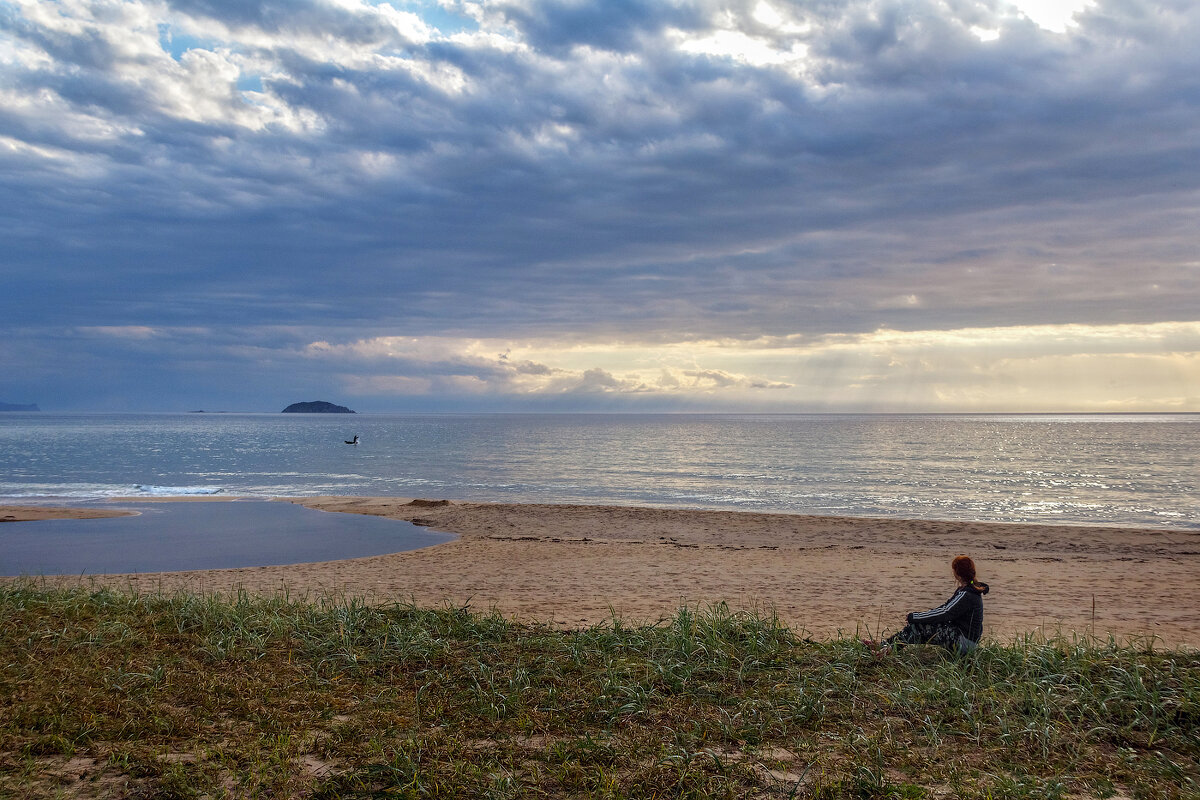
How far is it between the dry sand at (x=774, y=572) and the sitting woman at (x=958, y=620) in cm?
103

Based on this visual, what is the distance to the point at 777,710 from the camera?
20.6 ft

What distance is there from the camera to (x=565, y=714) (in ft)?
20.5

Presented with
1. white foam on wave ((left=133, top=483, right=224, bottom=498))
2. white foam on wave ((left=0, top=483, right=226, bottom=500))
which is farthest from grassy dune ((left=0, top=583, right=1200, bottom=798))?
white foam on wave ((left=0, top=483, right=226, bottom=500))

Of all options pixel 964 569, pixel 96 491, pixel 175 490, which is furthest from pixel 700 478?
pixel 964 569

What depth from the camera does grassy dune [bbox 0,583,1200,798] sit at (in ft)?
16.4

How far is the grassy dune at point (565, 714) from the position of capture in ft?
A: 16.4

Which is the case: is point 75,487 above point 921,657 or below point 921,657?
below

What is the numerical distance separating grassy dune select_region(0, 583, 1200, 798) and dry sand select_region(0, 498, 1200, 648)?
2091mm

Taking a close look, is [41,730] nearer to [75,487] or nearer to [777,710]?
[777,710]

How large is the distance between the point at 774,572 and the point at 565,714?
41.9ft

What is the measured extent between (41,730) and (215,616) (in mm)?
3360

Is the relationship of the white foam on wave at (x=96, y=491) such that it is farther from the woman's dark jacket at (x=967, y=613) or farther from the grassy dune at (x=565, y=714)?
the woman's dark jacket at (x=967, y=613)

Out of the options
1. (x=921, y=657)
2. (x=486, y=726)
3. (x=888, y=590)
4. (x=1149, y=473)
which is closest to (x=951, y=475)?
(x=1149, y=473)

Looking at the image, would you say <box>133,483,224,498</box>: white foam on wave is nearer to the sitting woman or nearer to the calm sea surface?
the calm sea surface
